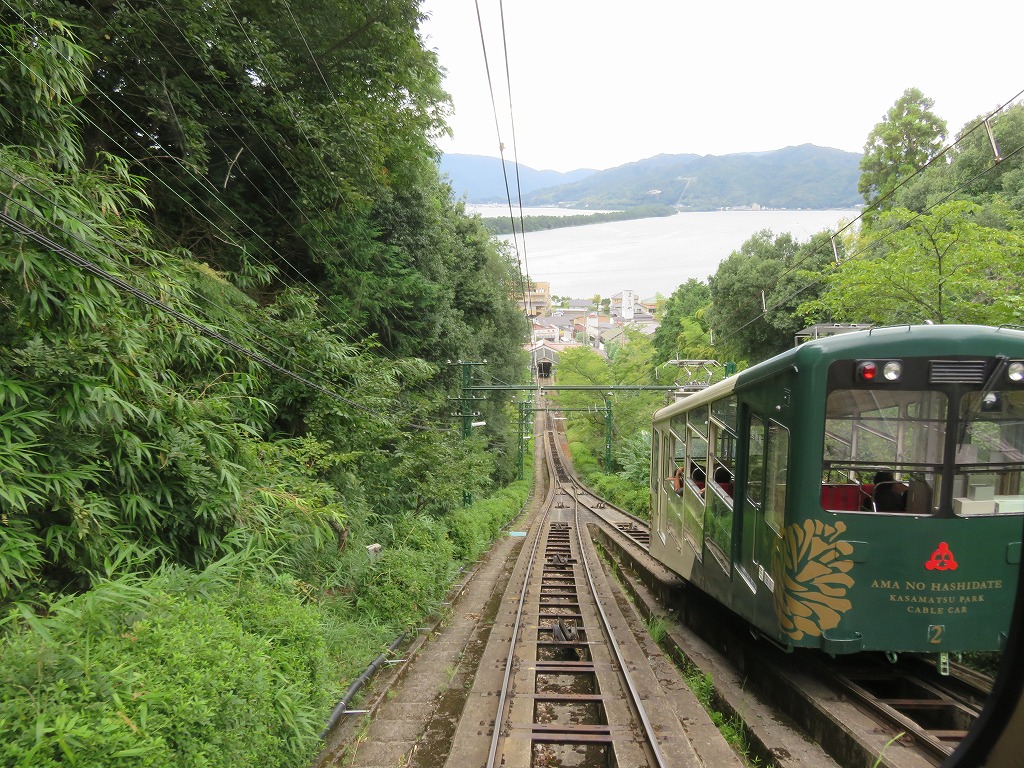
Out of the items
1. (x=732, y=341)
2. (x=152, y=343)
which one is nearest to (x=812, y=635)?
(x=152, y=343)

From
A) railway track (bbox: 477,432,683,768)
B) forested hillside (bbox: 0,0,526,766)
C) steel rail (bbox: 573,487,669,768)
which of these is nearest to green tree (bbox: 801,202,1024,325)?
steel rail (bbox: 573,487,669,768)

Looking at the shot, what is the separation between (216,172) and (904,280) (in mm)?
12523

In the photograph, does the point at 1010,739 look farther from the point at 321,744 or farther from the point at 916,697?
the point at 916,697

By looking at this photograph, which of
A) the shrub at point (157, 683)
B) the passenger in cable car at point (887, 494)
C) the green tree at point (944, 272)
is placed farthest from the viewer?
the green tree at point (944, 272)

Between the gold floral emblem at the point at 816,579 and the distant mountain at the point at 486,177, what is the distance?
20.8ft

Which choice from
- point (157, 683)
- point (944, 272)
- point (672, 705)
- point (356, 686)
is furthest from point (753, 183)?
point (157, 683)

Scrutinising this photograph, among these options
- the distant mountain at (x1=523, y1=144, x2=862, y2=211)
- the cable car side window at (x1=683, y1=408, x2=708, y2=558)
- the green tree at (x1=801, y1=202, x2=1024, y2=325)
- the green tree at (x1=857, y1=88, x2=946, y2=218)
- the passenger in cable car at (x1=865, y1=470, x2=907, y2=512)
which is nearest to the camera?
the passenger in cable car at (x1=865, y1=470, x2=907, y2=512)

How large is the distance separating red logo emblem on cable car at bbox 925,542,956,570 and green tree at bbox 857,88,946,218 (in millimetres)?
28593

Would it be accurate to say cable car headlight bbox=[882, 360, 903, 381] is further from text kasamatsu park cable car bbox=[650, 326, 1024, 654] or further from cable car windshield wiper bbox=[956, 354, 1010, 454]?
cable car windshield wiper bbox=[956, 354, 1010, 454]

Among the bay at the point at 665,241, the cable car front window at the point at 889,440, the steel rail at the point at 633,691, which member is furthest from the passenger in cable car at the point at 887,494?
the bay at the point at 665,241

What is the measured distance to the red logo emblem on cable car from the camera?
516cm

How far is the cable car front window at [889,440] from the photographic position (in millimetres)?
5340

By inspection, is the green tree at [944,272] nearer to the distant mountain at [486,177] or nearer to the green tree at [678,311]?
the distant mountain at [486,177]

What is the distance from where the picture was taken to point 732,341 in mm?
33750
